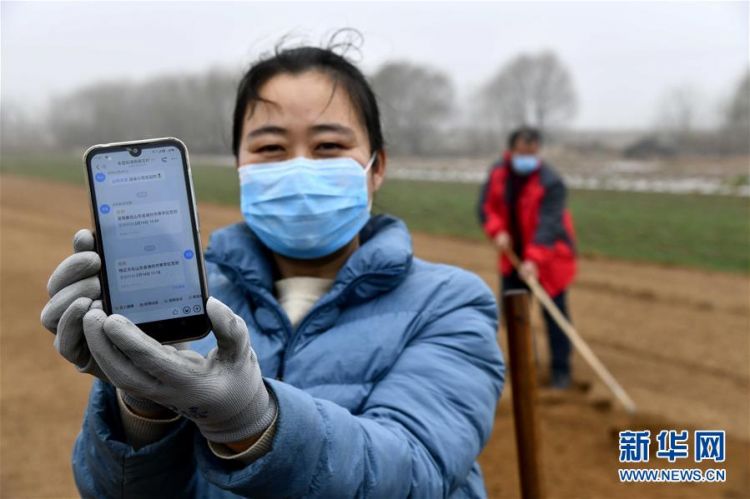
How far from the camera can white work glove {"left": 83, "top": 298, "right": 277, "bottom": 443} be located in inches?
40.3

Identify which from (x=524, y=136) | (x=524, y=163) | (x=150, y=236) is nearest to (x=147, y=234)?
(x=150, y=236)

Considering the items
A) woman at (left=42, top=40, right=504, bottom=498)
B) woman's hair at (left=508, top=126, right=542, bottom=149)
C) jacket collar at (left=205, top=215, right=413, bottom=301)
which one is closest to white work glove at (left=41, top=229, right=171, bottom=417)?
woman at (left=42, top=40, right=504, bottom=498)

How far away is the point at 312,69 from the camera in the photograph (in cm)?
183

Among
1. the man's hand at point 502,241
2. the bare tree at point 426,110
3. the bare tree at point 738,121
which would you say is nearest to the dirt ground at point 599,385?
the man's hand at point 502,241

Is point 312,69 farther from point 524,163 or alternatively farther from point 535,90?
point 535,90

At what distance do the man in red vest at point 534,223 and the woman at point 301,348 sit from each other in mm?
4100

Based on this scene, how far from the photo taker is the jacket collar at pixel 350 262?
1.67 meters

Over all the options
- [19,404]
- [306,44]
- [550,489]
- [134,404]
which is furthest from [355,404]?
[19,404]

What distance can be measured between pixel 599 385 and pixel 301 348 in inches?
204

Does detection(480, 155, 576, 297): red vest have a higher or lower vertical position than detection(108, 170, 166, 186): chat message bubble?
lower

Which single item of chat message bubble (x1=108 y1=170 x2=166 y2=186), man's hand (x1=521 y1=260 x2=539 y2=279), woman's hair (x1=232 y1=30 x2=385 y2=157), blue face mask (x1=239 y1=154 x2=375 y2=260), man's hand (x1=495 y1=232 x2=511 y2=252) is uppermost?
woman's hair (x1=232 y1=30 x2=385 y2=157)

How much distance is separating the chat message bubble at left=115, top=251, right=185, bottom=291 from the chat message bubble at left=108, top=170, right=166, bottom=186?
0.13m

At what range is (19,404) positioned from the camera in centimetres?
561

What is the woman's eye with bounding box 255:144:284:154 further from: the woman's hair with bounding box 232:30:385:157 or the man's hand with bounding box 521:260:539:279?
the man's hand with bounding box 521:260:539:279
